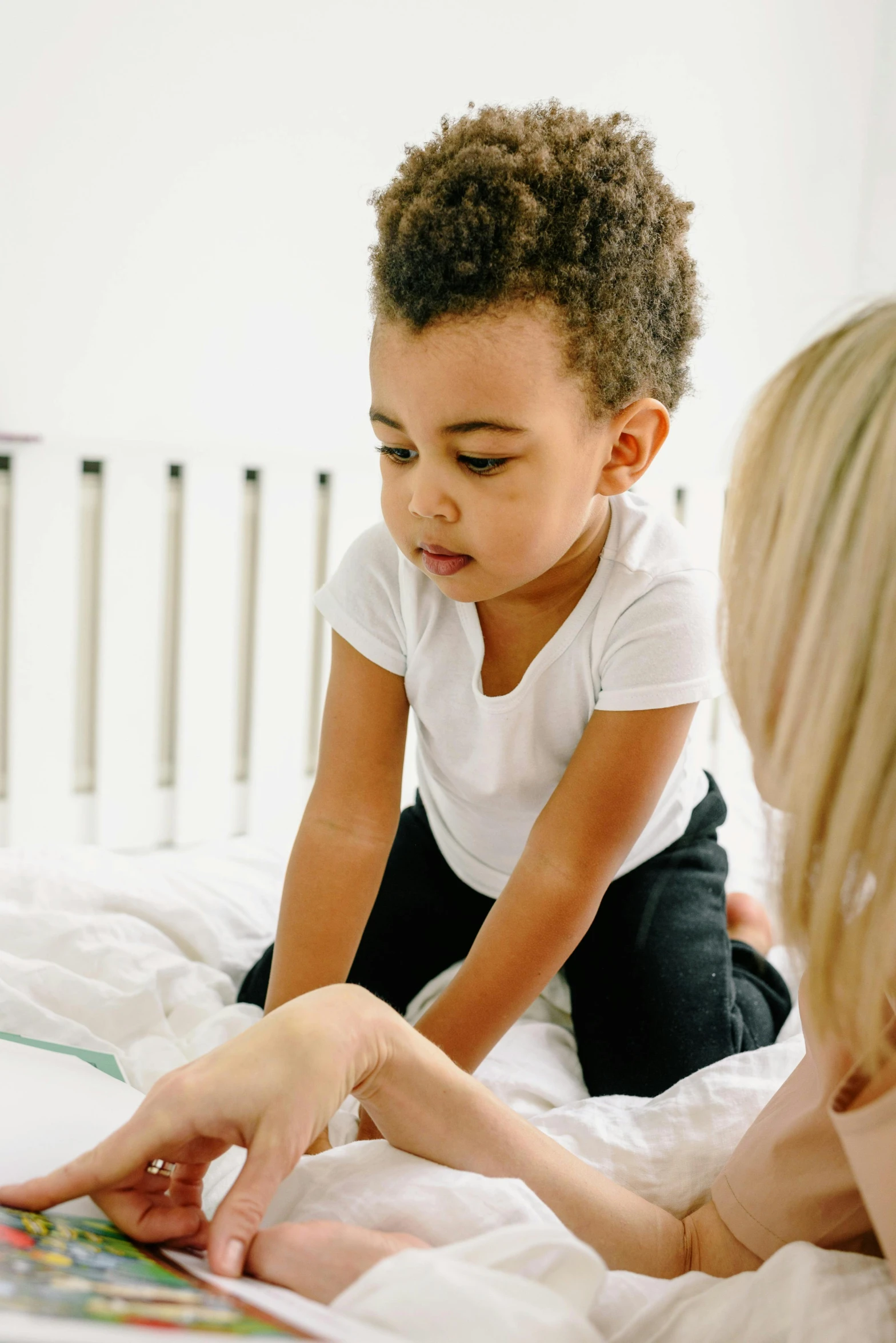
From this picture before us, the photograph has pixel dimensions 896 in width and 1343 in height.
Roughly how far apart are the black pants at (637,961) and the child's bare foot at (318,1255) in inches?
17.4

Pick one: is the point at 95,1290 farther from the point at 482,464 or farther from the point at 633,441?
the point at 633,441

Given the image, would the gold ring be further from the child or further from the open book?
the child

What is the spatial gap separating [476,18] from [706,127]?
487mm

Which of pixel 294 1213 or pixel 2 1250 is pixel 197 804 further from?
pixel 2 1250

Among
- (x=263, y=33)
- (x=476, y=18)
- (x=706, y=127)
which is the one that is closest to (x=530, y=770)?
(x=263, y=33)

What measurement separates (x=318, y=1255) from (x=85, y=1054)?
31 centimetres

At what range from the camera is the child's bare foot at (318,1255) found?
1.56ft

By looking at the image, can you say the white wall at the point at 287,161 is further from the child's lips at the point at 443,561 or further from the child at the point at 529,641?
the child's lips at the point at 443,561

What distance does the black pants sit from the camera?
36.5 inches

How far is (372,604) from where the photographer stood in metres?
0.95

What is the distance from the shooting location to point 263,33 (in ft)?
5.68

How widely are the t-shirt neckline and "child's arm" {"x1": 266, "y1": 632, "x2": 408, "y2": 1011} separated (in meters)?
0.07

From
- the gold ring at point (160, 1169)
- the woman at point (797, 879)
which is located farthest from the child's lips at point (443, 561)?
the gold ring at point (160, 1169)

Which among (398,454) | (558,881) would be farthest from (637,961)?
(398,454)
